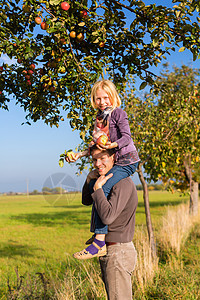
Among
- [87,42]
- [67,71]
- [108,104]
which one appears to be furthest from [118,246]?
[87,42]

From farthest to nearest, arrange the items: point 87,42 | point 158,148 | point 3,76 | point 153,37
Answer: point 158,148
point 3,76
point 87,42
point 153,37

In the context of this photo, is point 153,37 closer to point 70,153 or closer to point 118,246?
point 70,153

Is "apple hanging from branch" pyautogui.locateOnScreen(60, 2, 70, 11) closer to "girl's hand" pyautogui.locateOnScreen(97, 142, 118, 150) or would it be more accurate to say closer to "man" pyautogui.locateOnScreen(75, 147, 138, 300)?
"girl's hand" pyautogui.locateOnScreen(97, 142, 118, 150)

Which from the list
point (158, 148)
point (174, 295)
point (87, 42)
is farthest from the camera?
point (158, 148)

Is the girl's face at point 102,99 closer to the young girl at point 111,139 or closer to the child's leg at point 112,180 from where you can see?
the young girl at point 111,139

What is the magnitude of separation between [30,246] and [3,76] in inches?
471

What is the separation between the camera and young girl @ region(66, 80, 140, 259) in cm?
260

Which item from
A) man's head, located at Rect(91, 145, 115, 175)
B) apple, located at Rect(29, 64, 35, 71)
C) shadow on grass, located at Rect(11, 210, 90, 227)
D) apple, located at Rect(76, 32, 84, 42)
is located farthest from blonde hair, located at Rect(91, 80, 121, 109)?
shadow on grass, located at Rect(11, 210, 90, 227)

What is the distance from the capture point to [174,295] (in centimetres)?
473

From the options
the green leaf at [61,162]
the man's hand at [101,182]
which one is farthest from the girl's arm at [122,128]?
the green leaf at [61,162]

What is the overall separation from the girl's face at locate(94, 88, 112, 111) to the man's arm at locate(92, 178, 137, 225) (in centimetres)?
79

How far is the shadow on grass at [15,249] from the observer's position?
519 inches

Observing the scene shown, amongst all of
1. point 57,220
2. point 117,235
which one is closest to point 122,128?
point 117,235

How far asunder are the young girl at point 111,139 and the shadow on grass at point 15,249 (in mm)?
11374
